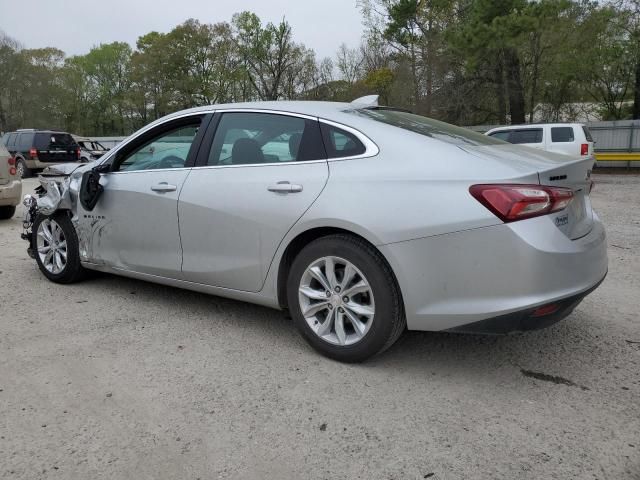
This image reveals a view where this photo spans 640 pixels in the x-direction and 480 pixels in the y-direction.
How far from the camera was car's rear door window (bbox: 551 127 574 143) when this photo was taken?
14.7 metres

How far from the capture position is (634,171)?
765 inches

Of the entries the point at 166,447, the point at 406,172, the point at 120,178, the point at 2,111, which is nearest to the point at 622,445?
the point at 406,172

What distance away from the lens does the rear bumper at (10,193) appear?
9156 millimetres

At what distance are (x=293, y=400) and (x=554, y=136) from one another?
45.9ft

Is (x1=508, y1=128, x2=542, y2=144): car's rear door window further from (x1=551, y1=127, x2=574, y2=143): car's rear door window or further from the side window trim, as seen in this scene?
the side window trim

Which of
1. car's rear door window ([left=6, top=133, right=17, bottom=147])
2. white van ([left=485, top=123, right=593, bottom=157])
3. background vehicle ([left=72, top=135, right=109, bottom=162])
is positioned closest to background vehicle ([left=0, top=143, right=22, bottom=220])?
white van ([left=485, top=123, right=593, bottom=157])

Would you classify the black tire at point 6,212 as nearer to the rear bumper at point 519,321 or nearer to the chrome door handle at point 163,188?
the chrome door handle at point 163,188

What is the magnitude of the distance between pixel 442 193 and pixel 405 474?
137 cm

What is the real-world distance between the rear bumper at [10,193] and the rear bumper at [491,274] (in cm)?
829

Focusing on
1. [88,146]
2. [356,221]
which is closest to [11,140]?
[88,146]

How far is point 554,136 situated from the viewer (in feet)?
48.7

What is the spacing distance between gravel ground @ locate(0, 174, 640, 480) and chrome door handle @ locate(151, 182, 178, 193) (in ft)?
3.12

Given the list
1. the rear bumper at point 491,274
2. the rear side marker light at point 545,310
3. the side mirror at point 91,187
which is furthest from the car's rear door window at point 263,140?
the rear side marker light at point 545,310

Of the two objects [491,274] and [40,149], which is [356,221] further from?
[40,149]
